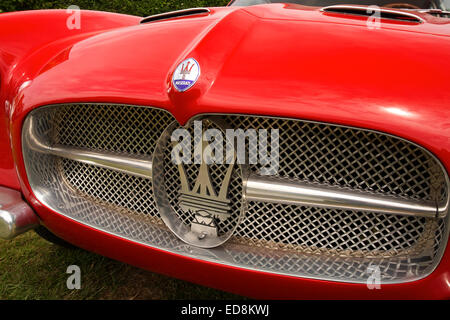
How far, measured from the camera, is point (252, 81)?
99 centimetres

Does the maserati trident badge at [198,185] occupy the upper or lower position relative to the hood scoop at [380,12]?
lower

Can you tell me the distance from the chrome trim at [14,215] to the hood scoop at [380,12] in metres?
1.42

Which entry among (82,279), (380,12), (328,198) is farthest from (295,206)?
(82,279)

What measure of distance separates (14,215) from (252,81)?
1.01m

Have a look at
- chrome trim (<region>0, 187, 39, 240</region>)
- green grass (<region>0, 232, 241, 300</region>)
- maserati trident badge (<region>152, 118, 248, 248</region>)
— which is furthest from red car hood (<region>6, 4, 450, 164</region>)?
green grass (<region>0, 232, 241, 300</region>)

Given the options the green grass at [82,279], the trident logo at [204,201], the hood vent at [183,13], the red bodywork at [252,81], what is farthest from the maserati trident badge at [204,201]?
the hood vent at [183,13]

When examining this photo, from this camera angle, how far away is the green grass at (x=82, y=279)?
1.63 m

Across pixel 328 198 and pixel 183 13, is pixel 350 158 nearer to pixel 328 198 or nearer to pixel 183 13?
pixel 328 198

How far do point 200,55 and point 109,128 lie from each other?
47 cm

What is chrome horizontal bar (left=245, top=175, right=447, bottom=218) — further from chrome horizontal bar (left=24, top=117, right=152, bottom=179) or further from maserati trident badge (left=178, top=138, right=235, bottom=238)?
chrome horizontal bar (left=24, top=117, right=152, bottom=179)

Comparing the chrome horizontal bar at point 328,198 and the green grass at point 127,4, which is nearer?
the chrome horizontal bar at point 328,198

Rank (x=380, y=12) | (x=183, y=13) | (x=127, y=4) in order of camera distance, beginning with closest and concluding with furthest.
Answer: (x=380, y=12) < (x=183, y=13) < (x=127, y=4)

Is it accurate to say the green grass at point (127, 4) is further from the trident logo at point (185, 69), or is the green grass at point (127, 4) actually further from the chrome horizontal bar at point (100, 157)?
the trident logo at point (185, 69)

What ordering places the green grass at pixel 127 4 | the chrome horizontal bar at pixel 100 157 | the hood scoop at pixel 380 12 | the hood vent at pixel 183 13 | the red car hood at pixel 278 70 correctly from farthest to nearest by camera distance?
the green grass at pixel 127 4 → the hood vent at pixel 183 13 → the hood scoop at pixel 380 12 → the chrome horizontal bar at pixel 100 157 → the red car hood at pixel 278 70
